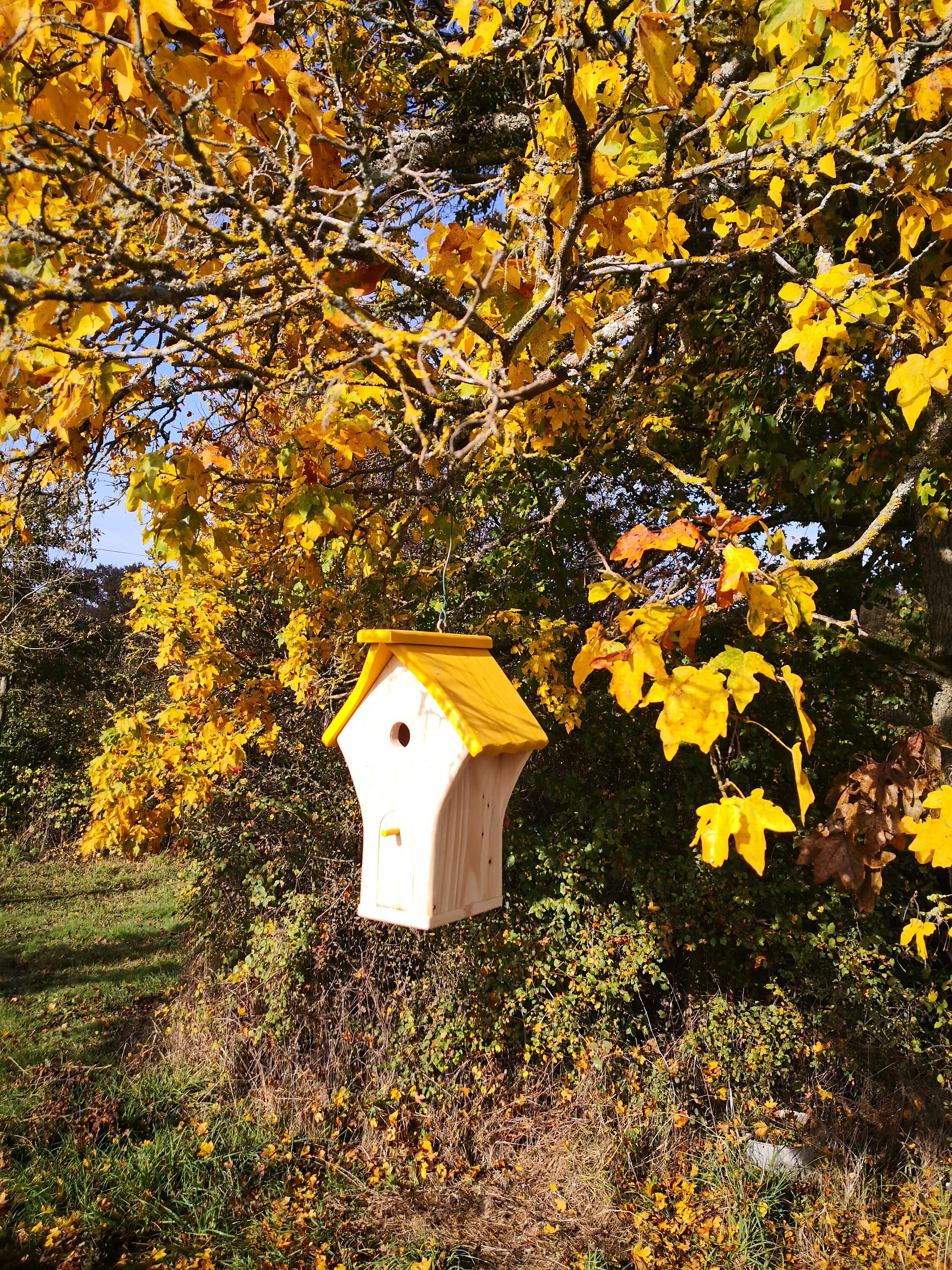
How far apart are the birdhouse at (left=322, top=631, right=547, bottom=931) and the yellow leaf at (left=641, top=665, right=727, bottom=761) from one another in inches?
16.0

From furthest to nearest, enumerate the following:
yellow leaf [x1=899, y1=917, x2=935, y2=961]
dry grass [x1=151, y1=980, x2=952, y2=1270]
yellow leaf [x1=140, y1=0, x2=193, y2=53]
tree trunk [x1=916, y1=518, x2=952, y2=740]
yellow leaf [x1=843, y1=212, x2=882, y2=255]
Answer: tree trunk [x1=916, y1=518, x2=952, y2=740], dry grass [x1=151, y1=980, x2=952, y2=1270], yellow leaf [x1=899, y1=917, x2=935, y2=961], yellow leaf [x1=843, y1=212, x2=882, y2=255], yellow leaf [x1=140, y1=0, x2=193, y2=53]

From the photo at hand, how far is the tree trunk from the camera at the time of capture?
3711mm

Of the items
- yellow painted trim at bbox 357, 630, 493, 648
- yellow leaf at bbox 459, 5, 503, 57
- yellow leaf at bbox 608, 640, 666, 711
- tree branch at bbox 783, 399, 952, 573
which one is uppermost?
yellow leaf at bbox 459, 5, 503, 57

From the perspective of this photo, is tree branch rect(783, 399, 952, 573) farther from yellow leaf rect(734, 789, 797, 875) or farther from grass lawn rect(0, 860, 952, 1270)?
grass lawn rect(0, 860, 952, 1270)

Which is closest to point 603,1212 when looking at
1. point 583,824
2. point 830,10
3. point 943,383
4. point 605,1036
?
point 605,1036

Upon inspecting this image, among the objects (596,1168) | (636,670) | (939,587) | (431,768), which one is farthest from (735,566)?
(596,1168)

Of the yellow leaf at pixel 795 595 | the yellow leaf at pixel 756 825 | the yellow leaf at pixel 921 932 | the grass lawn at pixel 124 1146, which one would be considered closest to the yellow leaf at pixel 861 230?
the yellow leaf at pixel 795 595

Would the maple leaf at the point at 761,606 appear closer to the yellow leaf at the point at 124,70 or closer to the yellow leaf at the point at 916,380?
the yellow leaf at the point at 916,380

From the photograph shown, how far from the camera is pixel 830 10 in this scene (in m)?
1.88

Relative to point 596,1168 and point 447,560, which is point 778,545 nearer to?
point 447,560

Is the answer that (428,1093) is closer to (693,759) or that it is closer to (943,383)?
(693,759)

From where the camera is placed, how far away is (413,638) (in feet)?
6.38

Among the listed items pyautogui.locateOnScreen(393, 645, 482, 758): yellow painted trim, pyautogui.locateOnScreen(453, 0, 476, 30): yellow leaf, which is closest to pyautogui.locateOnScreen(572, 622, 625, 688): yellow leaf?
pyautogui.locateOnScreen(393, 645, 482, 758): yellow painted trim

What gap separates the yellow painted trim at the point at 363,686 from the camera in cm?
201
